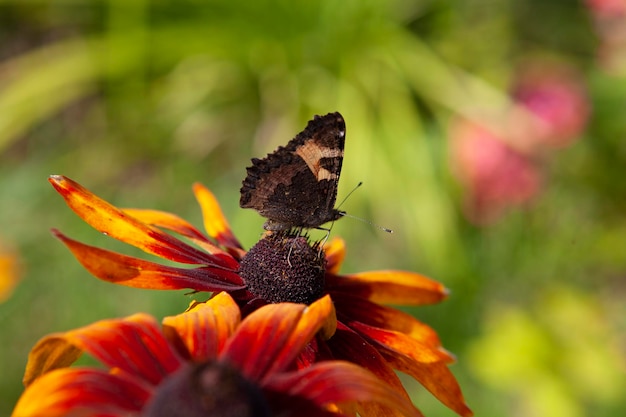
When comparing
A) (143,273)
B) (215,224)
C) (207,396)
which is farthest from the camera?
(215,224)

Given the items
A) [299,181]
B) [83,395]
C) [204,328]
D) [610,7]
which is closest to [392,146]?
[610,7]

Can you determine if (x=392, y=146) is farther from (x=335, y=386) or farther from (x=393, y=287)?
(x=335, y=386)

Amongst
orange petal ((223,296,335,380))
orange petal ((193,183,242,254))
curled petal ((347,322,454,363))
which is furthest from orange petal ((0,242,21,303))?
orange petal ((223,296,335,380))

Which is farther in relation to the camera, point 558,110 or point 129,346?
point 558,110

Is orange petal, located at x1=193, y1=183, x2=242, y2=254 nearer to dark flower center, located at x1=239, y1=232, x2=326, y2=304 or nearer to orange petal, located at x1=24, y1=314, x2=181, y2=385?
dark flower center, located at x1=239, y1=232, x2=326, y2=304

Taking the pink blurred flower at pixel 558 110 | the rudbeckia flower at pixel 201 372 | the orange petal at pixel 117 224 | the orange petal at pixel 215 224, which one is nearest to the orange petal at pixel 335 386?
the rudbeckia flower at pixel 201 372

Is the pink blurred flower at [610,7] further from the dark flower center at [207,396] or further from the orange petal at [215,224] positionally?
the dark flower center at [207,396]
